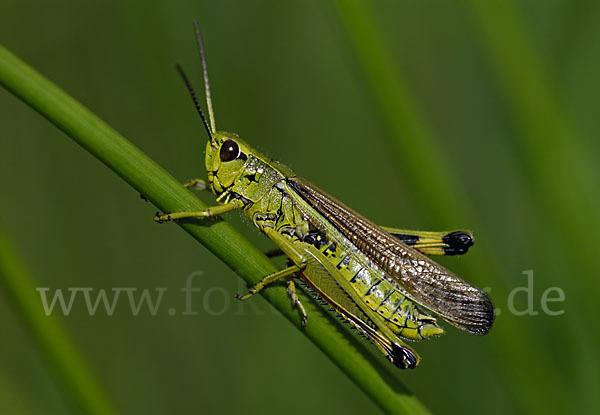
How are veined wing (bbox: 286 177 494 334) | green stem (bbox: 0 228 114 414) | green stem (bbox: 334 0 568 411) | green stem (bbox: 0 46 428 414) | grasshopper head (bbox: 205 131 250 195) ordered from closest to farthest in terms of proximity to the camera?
green stem (bbox: 0 46 428 414), green stem (bbox: 0 228 114 414), veined wing (bbox: 286 177 494 334), green stem (bbox: 334 0 568 411), grasshopper head (bbox: 205 131 250 195)

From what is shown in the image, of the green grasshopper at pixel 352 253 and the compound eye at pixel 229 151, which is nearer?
the green grasshopper at pixel 352 253

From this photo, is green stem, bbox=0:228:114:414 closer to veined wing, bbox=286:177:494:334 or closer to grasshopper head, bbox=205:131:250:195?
grasshopper head, bbox=205:131:250:195

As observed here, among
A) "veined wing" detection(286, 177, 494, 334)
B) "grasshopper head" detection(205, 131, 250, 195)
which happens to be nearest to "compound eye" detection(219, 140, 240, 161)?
"grasshopper head" detection(205, 131, 250, 195)

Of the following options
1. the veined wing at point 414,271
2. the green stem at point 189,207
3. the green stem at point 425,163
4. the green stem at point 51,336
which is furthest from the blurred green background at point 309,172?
the green stem at point 189,207

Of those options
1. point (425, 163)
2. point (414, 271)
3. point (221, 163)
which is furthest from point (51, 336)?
point (425, 163)

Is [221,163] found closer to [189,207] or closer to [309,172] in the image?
[189,207]

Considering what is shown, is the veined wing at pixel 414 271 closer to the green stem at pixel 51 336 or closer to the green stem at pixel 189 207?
the green stem at pixel 189 207

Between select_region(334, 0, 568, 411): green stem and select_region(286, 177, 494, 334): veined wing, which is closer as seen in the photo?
select_region(286, 177, 494, 334): veined wing
